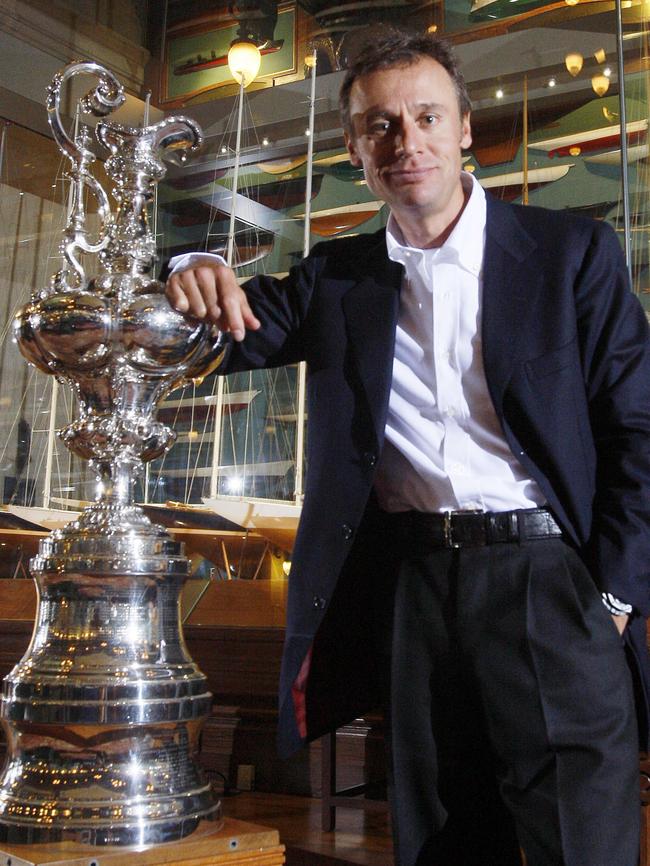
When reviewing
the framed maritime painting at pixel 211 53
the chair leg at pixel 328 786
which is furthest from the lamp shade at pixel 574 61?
the chair leg at pixel 328 786

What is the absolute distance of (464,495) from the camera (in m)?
1.07

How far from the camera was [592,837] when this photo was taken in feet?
3.12

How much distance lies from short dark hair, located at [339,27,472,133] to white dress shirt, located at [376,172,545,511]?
15 cm

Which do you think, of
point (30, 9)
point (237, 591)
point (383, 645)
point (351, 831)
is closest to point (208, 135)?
point (30, 9)

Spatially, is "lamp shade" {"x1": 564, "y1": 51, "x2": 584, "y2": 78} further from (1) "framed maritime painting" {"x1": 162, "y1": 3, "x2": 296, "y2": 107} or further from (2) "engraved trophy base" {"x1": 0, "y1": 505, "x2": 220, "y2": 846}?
(2) "engraved trophy base" {"x1": 0, "y1": 505, "x2": 220, "y2": 846}

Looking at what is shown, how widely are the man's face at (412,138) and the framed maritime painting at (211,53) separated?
513 centimetres

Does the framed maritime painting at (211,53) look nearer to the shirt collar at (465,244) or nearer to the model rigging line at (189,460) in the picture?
the model rigging line at (189,460)

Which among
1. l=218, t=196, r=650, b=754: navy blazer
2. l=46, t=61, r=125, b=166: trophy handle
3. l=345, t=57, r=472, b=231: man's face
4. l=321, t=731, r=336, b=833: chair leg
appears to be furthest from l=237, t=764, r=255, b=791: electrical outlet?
l=46, t=61, r=125, b=166: trophy handle

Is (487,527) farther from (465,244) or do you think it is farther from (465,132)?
(465,132)

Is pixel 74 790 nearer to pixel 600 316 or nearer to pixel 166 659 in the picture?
pixel 166 659

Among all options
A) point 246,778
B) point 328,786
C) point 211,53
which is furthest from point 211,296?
point 211,53

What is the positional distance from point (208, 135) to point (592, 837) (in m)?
5.91

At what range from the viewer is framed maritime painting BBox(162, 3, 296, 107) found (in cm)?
598

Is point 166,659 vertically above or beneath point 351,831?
above
